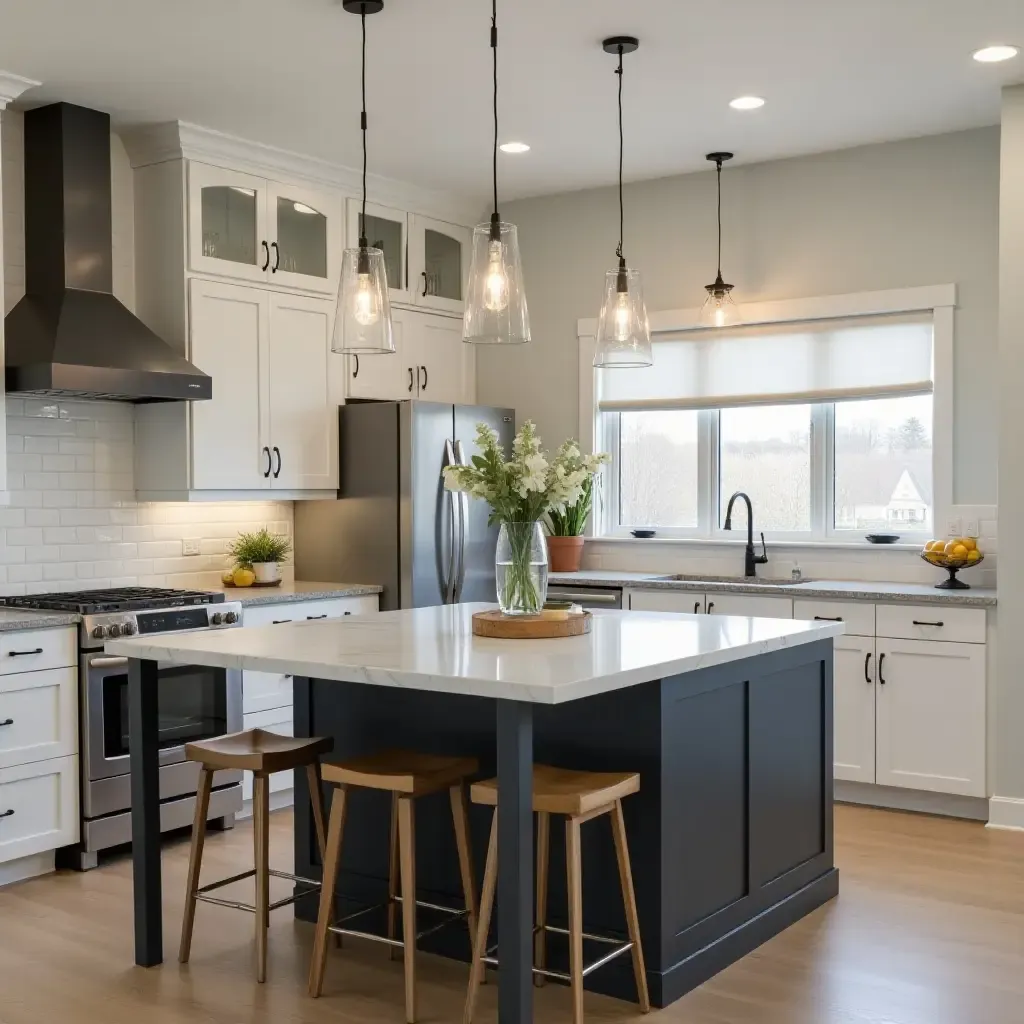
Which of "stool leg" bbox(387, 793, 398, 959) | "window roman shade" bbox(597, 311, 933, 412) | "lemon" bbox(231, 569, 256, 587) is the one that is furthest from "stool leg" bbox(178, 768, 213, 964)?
"window roman shade" bbox(597, 311, 933, 412)

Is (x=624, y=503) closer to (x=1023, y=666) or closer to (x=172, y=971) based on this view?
(x=1023, y=666)

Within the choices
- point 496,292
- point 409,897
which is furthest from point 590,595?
point 409,897

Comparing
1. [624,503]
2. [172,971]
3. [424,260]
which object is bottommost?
[172,971]

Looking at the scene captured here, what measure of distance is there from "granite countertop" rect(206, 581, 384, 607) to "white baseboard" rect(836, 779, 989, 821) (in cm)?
225

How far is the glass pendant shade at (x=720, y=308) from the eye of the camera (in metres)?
5.92

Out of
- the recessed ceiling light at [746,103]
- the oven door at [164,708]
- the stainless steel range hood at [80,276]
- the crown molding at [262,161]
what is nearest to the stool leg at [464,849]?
the oven door at [164,708]

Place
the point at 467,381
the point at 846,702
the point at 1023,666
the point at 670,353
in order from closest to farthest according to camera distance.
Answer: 1. the point at 1023,666
2. the point at 846,702
3. the point at 670,353
4. the point at 467,381

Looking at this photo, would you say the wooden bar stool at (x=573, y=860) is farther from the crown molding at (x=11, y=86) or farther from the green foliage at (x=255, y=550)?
the crown molding at (x=11, y=86)

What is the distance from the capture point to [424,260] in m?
6.43

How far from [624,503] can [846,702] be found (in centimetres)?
176

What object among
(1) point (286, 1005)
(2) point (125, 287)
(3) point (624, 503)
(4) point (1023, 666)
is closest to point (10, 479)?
(2) point (125, 287)

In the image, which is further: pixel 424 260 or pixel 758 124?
pixel 424 260

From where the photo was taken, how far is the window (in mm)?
5660

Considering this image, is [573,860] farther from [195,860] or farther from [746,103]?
[746,103]
